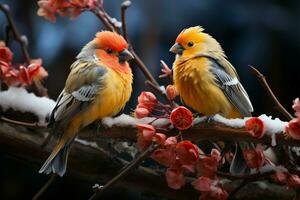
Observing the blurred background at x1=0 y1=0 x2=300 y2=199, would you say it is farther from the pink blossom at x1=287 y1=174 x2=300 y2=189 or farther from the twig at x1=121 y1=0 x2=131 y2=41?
the pink blossom at x1=287 y1=174 x2=300 y2=189

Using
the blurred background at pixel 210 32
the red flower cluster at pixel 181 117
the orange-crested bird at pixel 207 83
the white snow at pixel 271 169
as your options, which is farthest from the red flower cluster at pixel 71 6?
the blurred background at pixel 210 32

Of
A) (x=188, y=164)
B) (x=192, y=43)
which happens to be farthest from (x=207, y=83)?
(x=188, y=164)

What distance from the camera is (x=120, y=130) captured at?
118 centimetres

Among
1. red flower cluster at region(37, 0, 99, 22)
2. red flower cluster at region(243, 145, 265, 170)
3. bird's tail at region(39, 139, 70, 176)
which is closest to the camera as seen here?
red flower cluster at region(243, 145, 265, 170)

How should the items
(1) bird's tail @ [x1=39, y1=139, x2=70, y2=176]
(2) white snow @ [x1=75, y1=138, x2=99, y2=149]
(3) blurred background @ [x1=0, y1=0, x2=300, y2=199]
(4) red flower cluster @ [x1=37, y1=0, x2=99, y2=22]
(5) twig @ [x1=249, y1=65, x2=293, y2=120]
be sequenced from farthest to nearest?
(3) blurred background @ [x1=0, y1=0, x2=300, y2=199], (2) white snow @ [x1=75, y1=138, x2=99, y2=149], (4) red flower cluster @ [x1=37, y1=0, x2=99, y2=22], (1) bird's tail @ [x1=39, y1=139, x2=70, y2=176], (5) twig @ [x1=249, y1=65, x2=293, y2=120]

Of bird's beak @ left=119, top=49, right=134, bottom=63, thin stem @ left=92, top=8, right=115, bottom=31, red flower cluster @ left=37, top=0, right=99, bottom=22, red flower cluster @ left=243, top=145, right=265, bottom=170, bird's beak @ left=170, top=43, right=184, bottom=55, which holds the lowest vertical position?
red flower cluster @ left=243, top=145, right=265, bottom=170

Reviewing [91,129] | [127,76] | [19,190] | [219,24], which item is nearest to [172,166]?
[91,129]

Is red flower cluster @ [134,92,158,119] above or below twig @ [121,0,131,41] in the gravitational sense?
below

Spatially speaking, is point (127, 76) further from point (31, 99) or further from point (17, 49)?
point (17, 49)

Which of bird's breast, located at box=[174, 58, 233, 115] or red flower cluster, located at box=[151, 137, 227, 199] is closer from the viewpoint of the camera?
red flower cluster, located at box=[151, 137, 227, 199]

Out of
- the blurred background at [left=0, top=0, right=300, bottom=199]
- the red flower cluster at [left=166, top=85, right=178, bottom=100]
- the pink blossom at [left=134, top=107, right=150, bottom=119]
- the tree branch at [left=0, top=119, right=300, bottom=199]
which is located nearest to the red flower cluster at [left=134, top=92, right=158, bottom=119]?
the pink blossom at [left=134, top=107, right=150, bottom=119]

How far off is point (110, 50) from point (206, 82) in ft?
0.75

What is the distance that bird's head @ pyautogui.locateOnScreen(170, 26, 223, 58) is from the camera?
1.28 meters

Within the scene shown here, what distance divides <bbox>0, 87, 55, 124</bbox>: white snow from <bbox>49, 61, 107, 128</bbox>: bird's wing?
0.05 m
